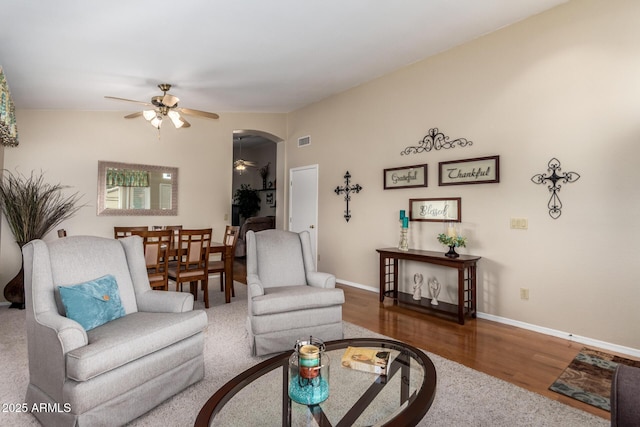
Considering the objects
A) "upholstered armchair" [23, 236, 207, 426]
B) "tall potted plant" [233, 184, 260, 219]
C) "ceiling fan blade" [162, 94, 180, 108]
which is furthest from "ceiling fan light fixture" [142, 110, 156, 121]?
"tall potted plant" [233, 184, 260, 219]

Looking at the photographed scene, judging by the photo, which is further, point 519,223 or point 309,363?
point 519,223

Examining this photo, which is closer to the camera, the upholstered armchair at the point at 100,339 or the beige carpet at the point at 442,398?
the upholstered armchair at the point at 100,339

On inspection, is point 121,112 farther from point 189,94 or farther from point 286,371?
point 286,371

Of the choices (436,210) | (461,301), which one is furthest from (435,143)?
(461,301)

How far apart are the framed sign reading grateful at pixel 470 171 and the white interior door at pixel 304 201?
8.40 feet

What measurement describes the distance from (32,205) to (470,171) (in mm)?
5469

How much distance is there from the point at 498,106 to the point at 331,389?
11.7ft

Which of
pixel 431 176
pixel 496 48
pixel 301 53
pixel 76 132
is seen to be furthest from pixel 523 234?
pixel 76 132

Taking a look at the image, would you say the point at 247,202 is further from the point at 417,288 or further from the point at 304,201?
the point at 417,288

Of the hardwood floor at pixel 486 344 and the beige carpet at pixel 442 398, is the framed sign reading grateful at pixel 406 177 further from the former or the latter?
the beige carpet at pixel 442 398

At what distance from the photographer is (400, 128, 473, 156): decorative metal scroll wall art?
4.09m

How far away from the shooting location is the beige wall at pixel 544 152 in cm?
296

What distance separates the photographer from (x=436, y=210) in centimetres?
429

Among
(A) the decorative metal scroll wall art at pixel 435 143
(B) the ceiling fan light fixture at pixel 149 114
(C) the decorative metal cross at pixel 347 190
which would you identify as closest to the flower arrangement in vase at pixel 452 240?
(A) the decorative metal scroll wall art at pixel 435 143
